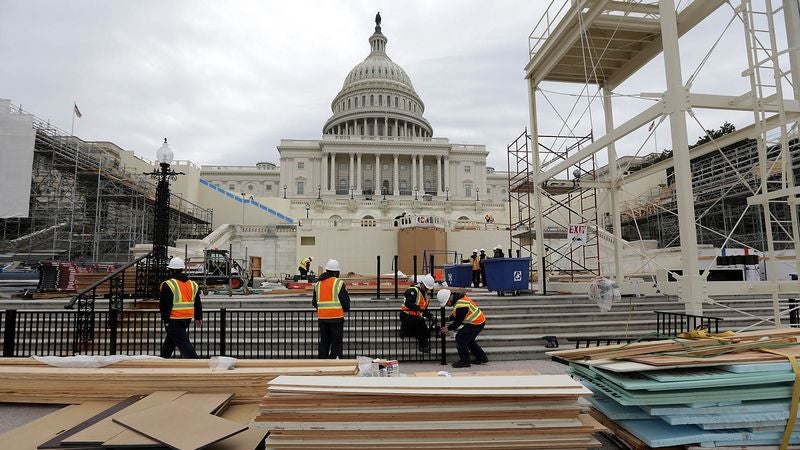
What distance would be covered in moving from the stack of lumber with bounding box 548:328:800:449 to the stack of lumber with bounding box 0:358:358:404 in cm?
258

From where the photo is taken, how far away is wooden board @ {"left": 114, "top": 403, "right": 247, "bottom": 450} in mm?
3271

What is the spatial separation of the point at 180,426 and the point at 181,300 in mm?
3588

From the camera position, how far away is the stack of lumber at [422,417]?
3.24 m

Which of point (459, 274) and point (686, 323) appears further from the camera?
point (459, 274)

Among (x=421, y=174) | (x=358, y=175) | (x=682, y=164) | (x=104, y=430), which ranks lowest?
(x=104, y=430)

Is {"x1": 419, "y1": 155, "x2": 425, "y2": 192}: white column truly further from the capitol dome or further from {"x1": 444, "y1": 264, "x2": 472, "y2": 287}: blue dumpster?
{"x1": 444, "y1": 264, "x2": 472, "y2": 287}: blue dumpster

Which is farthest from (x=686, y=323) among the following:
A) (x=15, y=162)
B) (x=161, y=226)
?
(x=15, y=162)

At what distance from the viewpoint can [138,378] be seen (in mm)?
4789

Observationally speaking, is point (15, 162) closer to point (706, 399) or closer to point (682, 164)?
point (682, 164)

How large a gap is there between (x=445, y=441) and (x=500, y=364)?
15.6ft

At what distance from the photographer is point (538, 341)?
878 cm

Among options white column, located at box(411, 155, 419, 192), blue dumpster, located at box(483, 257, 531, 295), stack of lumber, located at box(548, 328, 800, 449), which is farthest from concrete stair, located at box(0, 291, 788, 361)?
white column, located at box(411, 155, 419, 192)

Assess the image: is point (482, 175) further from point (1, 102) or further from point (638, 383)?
point (638, 383)

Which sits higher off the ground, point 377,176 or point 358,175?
point 358,175
